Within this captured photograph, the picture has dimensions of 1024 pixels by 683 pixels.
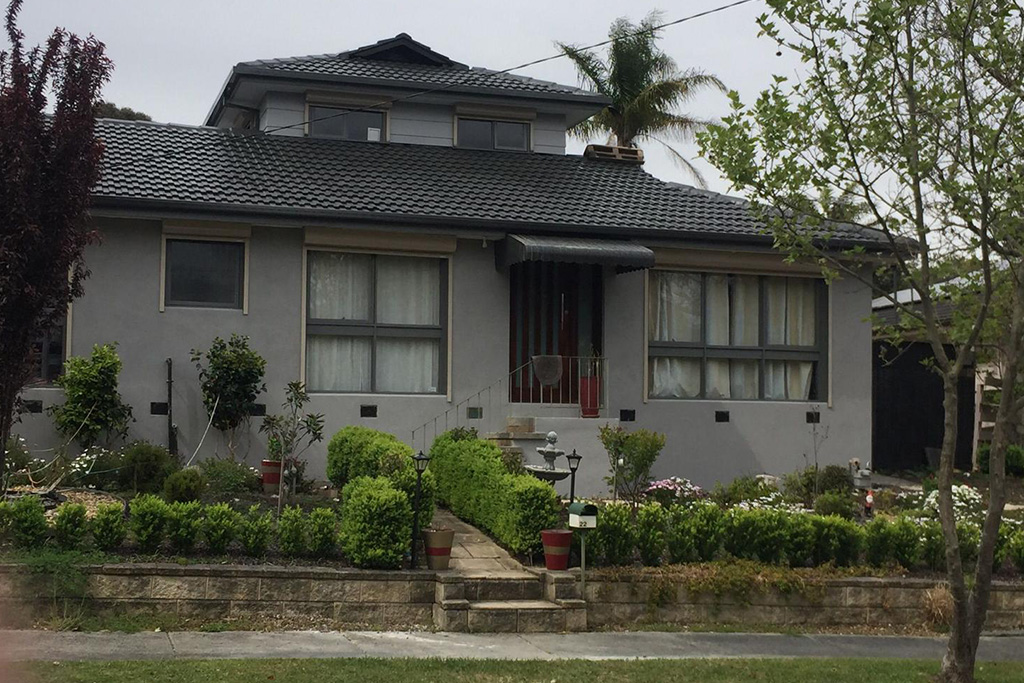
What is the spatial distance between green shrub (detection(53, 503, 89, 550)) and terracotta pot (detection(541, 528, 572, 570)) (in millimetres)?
4419

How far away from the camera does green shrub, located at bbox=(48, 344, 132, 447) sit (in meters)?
16.1

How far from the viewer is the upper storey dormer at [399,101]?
2042 cm

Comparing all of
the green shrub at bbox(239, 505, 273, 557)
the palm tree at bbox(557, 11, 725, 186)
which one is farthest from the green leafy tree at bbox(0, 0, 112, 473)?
the palm tree at bbox(557, 11, 725, 186)

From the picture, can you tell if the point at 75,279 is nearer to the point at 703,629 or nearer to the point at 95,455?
the point at 95,455

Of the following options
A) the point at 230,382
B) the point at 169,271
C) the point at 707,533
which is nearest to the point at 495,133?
the point at 169,271

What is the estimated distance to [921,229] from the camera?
9.59 meters

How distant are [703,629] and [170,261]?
9486 millimetres

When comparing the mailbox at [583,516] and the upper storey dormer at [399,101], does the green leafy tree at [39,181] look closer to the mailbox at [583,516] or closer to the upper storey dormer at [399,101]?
the mailbox at [583,516]

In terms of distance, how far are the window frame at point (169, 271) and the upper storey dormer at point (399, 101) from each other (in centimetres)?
338

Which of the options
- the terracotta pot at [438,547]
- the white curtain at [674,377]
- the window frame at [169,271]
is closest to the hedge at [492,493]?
the terracotta pot at [438,547]

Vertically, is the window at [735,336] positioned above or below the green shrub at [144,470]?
above

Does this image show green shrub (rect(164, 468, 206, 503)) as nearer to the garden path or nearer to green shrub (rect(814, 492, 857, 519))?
the garden path

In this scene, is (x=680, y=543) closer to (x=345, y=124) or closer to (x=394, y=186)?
(x=394, y=186)

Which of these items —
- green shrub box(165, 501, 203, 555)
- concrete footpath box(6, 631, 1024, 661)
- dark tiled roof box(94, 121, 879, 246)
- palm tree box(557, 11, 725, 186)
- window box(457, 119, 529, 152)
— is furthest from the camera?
palm tree box(557, 11, 725, 186)
